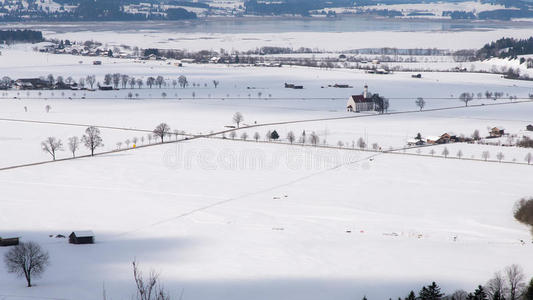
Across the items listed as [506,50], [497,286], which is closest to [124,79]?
[497,286]

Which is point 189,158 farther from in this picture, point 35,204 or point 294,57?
point 294,57

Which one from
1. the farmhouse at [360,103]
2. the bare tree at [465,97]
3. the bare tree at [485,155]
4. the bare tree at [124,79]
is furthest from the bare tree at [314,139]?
the bare tree at [124,79]

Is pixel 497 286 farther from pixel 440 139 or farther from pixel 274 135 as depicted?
pixel 274 135

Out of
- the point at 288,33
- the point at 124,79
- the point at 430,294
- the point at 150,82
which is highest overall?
the point at 288,33

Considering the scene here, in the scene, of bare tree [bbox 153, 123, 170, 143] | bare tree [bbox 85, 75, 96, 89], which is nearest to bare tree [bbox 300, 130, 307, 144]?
bare tree [bbox 153, 123, 170, 143]

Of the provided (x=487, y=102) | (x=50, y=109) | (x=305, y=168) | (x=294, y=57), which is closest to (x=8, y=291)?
(x=305, y=168)

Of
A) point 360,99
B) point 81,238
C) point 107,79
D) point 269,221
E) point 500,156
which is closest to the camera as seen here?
point 81,238
